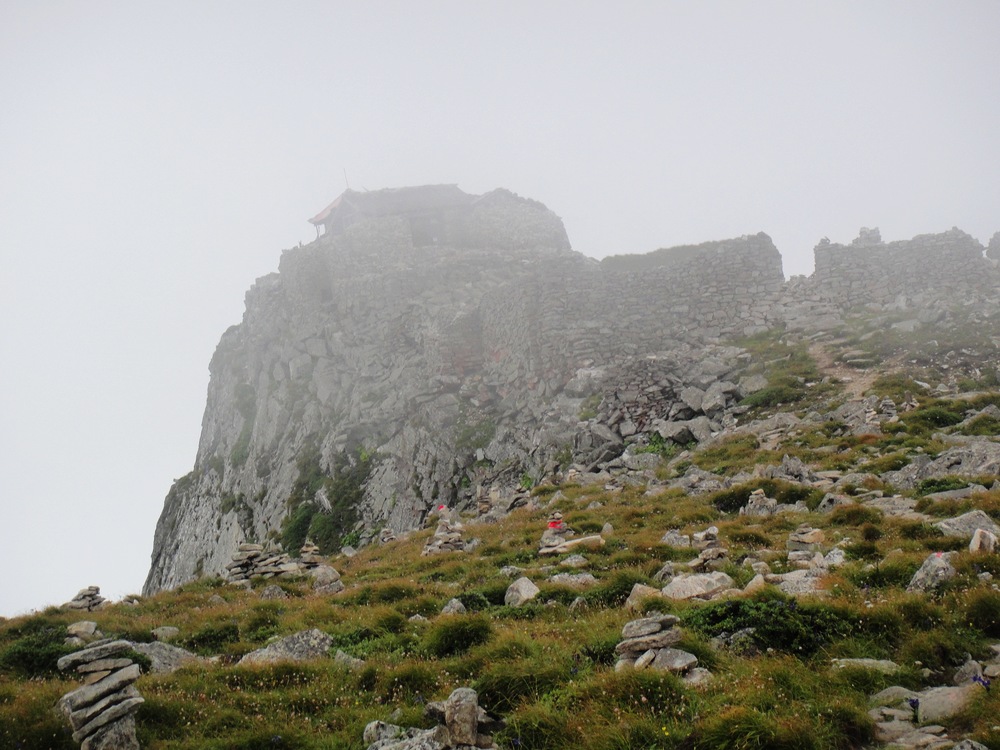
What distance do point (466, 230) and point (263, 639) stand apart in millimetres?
54407

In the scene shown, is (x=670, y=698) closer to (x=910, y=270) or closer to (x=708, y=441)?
(x=708, y=441)

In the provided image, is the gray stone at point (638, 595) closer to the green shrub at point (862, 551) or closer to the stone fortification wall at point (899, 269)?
the green shrub at point (862, 551)

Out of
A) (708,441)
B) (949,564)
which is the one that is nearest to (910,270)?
(708,441)

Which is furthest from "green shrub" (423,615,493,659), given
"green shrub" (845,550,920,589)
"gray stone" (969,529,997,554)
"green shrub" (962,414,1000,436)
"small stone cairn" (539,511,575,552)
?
"green shrub" (962,414,1000,436)

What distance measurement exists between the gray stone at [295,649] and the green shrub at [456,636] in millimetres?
1954

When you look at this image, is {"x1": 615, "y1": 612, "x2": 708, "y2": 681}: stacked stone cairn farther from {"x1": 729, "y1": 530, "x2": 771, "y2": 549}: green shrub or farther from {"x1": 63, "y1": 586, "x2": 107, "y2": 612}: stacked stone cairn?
{"x1": 63, "y1": 586, "x2": 107, "y2": 612}: stacked stone cairn

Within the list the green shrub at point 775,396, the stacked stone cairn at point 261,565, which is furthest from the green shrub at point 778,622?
the green shrub at point 775,396

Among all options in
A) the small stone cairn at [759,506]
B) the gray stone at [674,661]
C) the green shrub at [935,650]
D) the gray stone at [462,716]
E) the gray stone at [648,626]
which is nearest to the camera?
the gray stone at [462,716]

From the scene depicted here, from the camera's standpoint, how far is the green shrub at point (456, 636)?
32.8 feet

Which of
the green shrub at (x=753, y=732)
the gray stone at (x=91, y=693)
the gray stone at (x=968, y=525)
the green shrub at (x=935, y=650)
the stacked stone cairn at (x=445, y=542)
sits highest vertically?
the gray stone at (x=91, y=693)

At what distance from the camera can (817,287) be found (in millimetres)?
35656

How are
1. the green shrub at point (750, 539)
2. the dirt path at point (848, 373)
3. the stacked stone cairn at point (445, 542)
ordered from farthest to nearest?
the dirt path at point (848, 373)
the stacked stone cairn at point (445, 542)
the green shrub at point (750, 539)

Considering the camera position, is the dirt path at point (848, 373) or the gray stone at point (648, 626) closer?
the gray stone at point (648, 626)

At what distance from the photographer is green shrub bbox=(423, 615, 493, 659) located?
10008 millimetres
